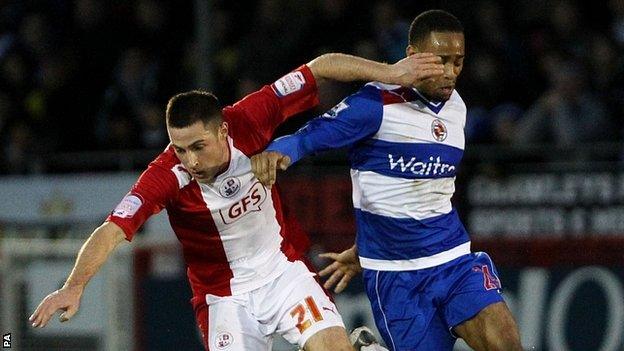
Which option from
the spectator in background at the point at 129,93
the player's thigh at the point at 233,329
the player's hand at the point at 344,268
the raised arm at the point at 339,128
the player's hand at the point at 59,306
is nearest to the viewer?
the player's hand at the point at 59,306

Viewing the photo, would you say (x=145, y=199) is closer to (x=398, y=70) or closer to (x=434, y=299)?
(x=398, y=70)

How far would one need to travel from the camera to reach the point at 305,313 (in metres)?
6.38

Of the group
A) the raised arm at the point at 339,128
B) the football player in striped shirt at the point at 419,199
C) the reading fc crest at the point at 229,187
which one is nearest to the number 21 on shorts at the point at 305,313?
the football player in striped shirt at the point at 419,199

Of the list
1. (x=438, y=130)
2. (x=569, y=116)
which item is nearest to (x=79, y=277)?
(x=438, y=130)

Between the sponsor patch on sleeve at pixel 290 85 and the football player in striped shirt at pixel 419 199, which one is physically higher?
the sponsor patch on sleeve at pixel 290 85

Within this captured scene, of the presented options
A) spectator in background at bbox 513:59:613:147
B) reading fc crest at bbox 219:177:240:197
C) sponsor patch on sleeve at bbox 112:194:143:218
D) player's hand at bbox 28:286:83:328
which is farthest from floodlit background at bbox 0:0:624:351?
player's hand at bbox 28:286:83:328

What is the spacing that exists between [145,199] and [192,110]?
45 centimetres

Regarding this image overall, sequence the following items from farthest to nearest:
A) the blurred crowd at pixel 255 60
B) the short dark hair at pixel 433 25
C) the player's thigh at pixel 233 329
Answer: the blurred crowd at pixel 255 60 < the player's thigh at pixel 233 329 < the short dark hair at pixel 433 25

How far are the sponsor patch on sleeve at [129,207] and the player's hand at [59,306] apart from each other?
0.47 meters

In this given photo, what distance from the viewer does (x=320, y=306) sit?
6422mm

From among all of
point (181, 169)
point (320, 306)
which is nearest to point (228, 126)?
point (181, 169)

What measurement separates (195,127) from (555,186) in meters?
4.30

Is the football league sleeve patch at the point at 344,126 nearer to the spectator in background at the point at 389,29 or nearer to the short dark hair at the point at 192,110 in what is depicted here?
the short dark hair at the point at 192,110

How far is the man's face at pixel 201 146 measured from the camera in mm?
5996
